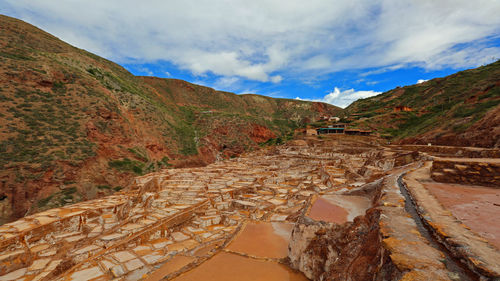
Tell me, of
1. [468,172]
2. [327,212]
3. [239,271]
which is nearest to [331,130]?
[468,172]

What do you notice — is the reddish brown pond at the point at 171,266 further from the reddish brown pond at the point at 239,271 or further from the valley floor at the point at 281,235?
the reddish brown pond at the point at 239,271

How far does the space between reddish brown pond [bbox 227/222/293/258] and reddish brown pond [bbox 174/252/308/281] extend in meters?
0.42

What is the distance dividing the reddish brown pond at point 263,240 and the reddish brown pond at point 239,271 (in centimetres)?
42

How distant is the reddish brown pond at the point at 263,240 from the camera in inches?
224

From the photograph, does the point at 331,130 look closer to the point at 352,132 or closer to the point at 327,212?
the point at 352,132

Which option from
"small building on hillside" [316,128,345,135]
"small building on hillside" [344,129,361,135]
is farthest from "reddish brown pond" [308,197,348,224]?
"small building on hillside" [316,128,345,135]

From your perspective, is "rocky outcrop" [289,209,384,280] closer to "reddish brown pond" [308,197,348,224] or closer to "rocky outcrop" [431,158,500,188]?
"reddish brown pond" [308,197,348,224]

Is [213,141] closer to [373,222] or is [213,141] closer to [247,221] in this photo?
[247,221]

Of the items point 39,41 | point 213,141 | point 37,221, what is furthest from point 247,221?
point 39,41

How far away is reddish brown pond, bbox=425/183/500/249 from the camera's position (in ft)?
9.85

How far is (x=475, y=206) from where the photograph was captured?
4105mm

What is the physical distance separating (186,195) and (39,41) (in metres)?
47.0

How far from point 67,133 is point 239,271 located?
3010cm

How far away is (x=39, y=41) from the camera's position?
37.0 m
